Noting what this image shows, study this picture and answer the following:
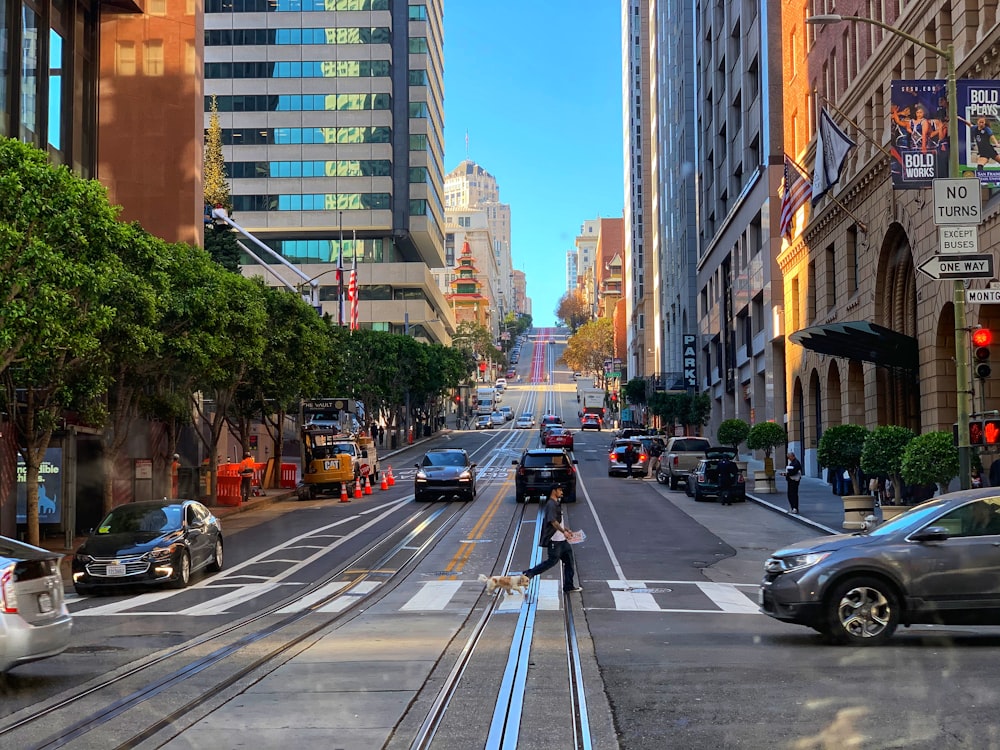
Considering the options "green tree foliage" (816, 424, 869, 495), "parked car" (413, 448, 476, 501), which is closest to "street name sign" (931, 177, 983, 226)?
"green tree foliage" (816, 424, 869, 495)

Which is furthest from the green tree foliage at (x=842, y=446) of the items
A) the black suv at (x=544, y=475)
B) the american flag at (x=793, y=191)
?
the american flag at (x=793, y=191)

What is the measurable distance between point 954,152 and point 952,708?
1258 centimetres

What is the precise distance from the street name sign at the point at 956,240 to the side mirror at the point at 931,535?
7.53 m

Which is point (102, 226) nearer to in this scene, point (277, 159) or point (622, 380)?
point (277, 159)

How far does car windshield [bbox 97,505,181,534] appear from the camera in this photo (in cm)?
2078

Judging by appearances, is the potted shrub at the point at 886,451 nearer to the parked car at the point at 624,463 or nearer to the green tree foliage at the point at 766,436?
the green tree foliage at the point at 766,436

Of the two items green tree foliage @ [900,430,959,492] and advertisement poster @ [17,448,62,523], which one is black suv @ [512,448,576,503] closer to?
advertisement poster @ [17,448,62,523]

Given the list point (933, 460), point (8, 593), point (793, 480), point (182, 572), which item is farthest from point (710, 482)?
point (8, 593)

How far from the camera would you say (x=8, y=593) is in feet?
33.4

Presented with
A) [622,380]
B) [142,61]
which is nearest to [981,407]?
[142,61]

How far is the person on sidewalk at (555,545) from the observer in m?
18.4

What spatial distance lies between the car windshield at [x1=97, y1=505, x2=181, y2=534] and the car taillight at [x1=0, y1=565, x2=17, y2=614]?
10.5m

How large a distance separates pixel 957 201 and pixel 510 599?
A: 940cm

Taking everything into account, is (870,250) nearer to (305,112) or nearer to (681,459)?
(681,459)
